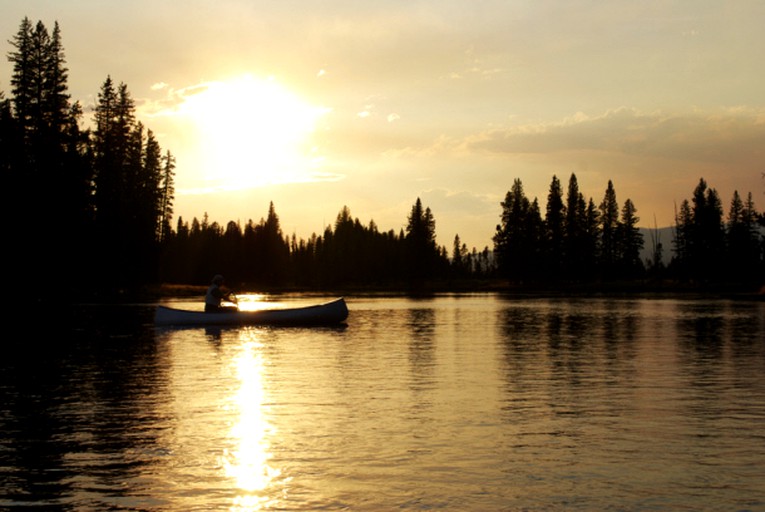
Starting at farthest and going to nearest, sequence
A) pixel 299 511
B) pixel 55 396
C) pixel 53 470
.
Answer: pixel 55 396 → pixel 53 470 → pixel 299 511

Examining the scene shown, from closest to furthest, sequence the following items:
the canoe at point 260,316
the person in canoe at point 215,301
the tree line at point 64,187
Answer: the canoe at point 260,316 < the person in canoe at point 215,301 < the tree line at point 64,187

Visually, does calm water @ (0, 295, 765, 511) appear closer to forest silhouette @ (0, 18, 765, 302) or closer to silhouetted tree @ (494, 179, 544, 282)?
forest silhouette @ (0, 18, 765, 302)

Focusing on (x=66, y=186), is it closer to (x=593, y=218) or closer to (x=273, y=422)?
(x=273, y=422)

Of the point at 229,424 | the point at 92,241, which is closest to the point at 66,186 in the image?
the point at 92,241

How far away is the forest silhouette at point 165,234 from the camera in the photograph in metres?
67.7

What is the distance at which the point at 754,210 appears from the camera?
538ft

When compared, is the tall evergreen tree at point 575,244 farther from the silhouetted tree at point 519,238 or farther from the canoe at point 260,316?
the canoe at point 260,316

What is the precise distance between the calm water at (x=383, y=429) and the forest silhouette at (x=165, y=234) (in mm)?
41737

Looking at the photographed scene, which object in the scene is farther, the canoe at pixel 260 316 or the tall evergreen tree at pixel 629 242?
the tall evergreen tree at pixel 629 242

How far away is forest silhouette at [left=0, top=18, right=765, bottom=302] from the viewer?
67.7 metres

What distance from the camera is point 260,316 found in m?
42.7

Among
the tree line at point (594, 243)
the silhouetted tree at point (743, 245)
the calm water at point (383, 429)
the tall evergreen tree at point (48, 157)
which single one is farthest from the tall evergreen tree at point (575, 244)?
the calm water at point (383, 429)

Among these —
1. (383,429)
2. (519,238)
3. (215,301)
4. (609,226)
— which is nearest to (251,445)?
(383,429)

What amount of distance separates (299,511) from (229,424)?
594cm
